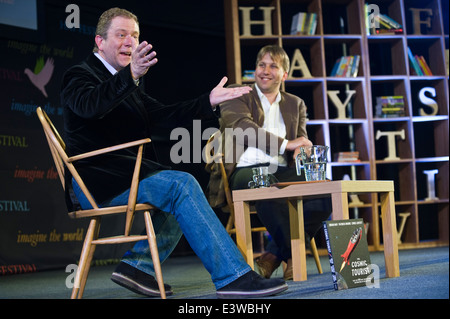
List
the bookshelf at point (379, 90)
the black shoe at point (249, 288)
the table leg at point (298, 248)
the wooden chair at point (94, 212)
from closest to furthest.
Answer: the black shoe at point (249, 288) < the wooden chair at point (94, 212) < the table leg at point (298, 248) < the bookshelf at point (379, 90)

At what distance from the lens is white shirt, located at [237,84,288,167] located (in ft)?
11.5

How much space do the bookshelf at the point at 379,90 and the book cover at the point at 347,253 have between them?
2.69 meters

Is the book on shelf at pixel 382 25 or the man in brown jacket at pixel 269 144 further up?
the book on shelf at pixel 382 25

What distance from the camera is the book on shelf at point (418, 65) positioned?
576 cm

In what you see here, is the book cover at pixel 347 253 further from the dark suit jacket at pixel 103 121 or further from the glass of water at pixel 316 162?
the dark suit jacket at pixel 103 121

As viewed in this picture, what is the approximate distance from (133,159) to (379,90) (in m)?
4.18

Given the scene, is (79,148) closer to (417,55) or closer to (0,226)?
(0,226)

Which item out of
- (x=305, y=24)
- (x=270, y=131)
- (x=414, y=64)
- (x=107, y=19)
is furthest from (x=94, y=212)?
(x=414, y=64)

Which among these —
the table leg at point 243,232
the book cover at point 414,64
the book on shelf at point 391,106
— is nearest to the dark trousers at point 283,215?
the table leg at point 243,232

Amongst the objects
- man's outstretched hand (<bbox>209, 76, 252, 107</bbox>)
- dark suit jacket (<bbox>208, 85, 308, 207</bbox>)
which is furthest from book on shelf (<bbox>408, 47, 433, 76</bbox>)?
man's outstretched hand (<bbox>209, 76, 252, 107</bbox>)

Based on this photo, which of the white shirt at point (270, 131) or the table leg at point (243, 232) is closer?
the table leg at point (243, 232)

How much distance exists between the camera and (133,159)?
2.48 meters

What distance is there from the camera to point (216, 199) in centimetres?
370
